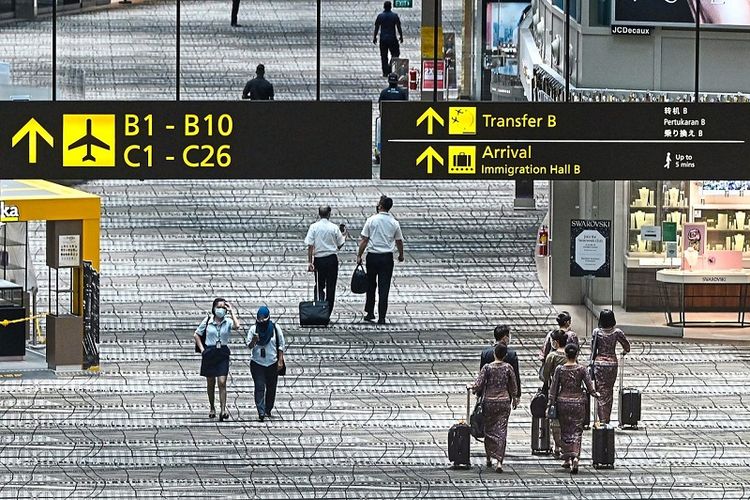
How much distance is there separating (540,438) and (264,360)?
2.79 meters

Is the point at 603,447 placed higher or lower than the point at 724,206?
lower

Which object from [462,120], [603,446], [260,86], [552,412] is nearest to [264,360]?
[552,412]

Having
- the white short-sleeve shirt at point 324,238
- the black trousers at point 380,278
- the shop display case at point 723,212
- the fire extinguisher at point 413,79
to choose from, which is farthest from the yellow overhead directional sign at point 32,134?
the fire extinguisher at point 413,79

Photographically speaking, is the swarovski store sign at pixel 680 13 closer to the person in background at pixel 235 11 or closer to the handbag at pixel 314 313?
the handbag at pixel 314 313

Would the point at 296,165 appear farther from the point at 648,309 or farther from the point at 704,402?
the point at 648,309

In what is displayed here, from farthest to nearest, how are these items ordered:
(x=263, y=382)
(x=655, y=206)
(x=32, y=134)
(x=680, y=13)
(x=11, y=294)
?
(x=655, y=206)
(x=680, y=13)
(x=11, y=294)
(x=263, y=382)
(x=32, y=134)

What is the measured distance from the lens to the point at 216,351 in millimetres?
19453

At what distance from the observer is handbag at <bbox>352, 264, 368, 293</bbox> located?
77.7ft

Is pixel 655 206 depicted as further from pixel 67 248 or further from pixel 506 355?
pixel 506 355

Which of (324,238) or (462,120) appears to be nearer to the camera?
(462,120)

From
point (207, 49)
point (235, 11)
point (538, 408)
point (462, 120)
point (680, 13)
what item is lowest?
point (538, 408)

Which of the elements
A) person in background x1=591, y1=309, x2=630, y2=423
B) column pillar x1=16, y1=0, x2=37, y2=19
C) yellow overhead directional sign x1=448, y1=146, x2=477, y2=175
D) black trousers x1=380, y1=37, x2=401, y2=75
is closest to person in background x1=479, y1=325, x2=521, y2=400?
person in background x1=591, y1=309, x2=630, y2=423

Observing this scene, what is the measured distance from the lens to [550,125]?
1767 cm

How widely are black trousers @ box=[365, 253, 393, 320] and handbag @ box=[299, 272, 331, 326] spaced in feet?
1.67
